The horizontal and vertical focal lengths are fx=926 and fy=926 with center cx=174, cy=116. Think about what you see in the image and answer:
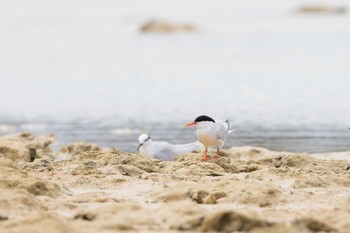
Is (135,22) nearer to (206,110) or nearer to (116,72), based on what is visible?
(116,72)

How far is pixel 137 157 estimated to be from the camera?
9.59 meters

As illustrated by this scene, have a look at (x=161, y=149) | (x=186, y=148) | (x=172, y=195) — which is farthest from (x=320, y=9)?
(x=172, y=195)

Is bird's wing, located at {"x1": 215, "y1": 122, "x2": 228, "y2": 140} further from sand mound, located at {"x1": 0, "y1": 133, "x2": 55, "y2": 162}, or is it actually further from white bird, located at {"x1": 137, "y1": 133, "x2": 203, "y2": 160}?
sand mound, located at {"x1": 0, "y1": 133, "x2": 55, "y2": 162}

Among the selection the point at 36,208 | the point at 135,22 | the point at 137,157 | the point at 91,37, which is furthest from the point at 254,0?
the point at 36,208

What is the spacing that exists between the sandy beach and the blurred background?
11.4 ft

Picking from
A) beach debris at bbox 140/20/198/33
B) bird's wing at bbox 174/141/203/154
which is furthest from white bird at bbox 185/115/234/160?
beach debris at bbox 140/20/198/33

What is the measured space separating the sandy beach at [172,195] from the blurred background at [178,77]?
348 centimetres

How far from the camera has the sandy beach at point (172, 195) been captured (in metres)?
5.59

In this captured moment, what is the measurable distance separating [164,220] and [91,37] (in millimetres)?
32402

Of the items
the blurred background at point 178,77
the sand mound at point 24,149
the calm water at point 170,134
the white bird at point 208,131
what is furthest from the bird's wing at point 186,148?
the blurred background at point 178,77

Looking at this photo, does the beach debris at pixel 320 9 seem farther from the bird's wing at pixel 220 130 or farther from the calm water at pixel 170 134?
the bird's wing at pixel 220 130

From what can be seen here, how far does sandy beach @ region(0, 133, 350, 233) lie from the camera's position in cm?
559

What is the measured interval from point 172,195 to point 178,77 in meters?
16.2

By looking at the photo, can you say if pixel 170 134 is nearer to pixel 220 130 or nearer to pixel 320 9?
pixel 220 130
